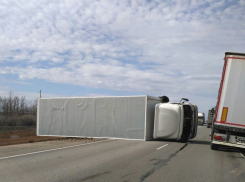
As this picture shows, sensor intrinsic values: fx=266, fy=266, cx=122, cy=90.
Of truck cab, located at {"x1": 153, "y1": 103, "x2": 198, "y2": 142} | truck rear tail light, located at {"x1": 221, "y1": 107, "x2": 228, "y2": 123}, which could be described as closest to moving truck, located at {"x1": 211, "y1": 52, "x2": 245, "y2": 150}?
truck rear tail light, located at {"x1": 221, "y1": 107, "x2": 228, "y2": 123}

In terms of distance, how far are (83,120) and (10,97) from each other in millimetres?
47904

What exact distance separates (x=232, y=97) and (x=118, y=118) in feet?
32.7

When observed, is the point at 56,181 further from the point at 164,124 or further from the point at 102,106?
the point at 102,106

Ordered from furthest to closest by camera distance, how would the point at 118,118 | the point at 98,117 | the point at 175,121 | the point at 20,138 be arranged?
1. the point at 20,138
2. the point at 98,117
3. the point at 118,118
4. the point at 175,121

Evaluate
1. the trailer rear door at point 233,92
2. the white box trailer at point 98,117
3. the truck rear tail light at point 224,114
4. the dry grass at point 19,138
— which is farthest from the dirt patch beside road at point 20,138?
the trailer rear door at point 233,92

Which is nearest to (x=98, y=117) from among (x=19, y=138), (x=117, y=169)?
(x=19, y=138)

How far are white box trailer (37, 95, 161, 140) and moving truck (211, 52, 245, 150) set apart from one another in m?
7.18

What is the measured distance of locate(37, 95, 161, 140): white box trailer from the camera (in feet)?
60.0

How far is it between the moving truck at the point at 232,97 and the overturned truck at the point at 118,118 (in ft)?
18.0

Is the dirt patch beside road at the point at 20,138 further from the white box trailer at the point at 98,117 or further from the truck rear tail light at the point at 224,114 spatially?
the truck rear tail light at the point at 224,114

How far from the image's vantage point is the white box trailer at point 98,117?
1830cm

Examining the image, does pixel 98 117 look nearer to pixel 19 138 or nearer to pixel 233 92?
pixel 19 138

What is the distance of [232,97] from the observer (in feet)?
35.9

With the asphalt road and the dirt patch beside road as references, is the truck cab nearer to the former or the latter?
the dirt patch beside road
